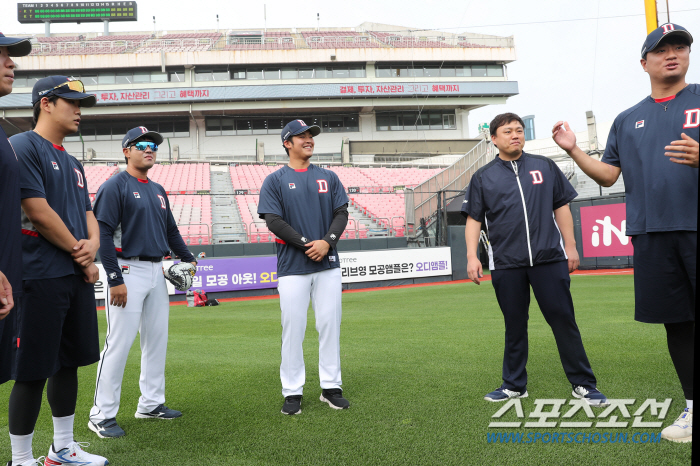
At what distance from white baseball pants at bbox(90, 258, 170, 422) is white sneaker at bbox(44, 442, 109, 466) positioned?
0.60 meters

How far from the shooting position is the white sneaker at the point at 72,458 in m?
3.10

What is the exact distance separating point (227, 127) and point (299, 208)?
45.5 metres

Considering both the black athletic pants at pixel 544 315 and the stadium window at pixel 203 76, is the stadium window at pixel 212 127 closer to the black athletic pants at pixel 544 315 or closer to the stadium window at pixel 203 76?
the stadium window at pixel 203 76

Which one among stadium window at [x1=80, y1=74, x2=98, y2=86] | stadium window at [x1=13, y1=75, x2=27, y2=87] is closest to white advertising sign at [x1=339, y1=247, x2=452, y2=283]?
stadium window at [x1=80, y1=74, x2=98, y2=86]

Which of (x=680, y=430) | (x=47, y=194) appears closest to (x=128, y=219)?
(x=47, y=194)

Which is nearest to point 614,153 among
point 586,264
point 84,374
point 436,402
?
point 436,402

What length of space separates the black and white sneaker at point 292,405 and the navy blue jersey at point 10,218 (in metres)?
2.17

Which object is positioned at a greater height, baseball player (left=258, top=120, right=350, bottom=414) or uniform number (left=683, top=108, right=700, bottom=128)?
uniform number (left=683, top=108, right=700, bottom=128)

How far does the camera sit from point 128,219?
13.4 ft

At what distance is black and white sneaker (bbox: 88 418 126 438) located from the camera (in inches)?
143

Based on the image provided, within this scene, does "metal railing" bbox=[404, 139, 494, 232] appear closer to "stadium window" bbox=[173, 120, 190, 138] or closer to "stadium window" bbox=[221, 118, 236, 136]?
"stadium window" bbox=[221, 118, 236, 136]

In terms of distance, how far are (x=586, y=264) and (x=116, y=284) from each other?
18.6 meters

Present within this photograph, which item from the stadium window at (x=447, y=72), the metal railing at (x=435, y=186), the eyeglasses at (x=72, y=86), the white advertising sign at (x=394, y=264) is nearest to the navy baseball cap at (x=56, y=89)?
the eyeglasses at (x=72, y=86)

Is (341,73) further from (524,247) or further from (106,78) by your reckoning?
(524,247)
